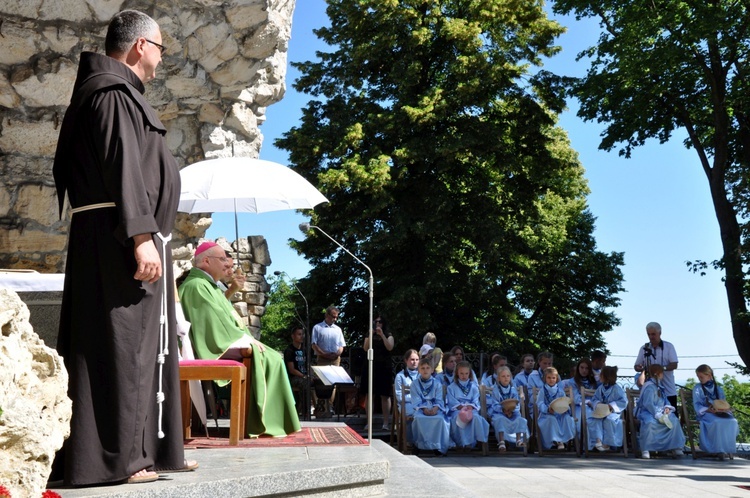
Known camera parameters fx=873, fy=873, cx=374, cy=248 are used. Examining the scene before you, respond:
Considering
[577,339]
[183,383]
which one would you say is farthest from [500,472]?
[577,339]

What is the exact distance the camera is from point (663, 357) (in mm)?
14133

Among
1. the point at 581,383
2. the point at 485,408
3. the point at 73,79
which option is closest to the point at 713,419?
the point at 581,383

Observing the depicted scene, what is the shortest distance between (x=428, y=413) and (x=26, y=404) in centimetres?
1057

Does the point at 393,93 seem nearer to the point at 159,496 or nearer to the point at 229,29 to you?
the point at 229,29

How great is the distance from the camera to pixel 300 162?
74.9 feet

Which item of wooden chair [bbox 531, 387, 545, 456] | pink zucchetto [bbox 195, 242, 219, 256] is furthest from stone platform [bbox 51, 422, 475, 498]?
wooden chair [bbox 531, 387, 545, 456]

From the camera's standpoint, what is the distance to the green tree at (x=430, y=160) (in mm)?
21281

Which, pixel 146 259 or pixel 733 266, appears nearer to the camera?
pixel 146 259

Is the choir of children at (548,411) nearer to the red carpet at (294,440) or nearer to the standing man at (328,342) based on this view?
the standing man at (328,342)

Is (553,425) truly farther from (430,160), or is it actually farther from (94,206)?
(94,206)

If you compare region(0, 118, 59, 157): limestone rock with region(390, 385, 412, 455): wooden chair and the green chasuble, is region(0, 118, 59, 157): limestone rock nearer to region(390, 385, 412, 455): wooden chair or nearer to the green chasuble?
the green chasuble

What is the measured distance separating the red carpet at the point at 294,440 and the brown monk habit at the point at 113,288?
217 cm

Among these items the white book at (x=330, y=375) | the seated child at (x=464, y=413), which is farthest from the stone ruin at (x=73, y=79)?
the seated child at (x=464, y=413)

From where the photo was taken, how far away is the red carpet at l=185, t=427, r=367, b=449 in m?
6.05
